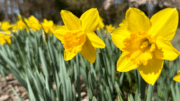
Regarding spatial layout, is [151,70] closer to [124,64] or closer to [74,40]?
[124,64]

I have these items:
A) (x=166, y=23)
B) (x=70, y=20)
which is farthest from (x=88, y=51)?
(x=166, y=23)

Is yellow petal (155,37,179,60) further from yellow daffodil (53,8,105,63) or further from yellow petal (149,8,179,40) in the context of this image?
yellow daffodil (53,8,105,63)

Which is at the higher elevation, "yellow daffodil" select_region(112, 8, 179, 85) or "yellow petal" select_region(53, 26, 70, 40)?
"yellow petal" select_region(53, 26, 70, 40)

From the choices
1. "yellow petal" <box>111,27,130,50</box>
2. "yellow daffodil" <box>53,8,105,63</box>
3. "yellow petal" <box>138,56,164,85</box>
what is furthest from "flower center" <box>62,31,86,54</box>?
"yellow petal" <box>138,56,164,85</box>

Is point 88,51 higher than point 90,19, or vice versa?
point 90,19

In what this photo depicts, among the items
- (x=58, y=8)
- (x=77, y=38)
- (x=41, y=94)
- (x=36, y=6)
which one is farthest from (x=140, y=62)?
(x=36, y=6)
